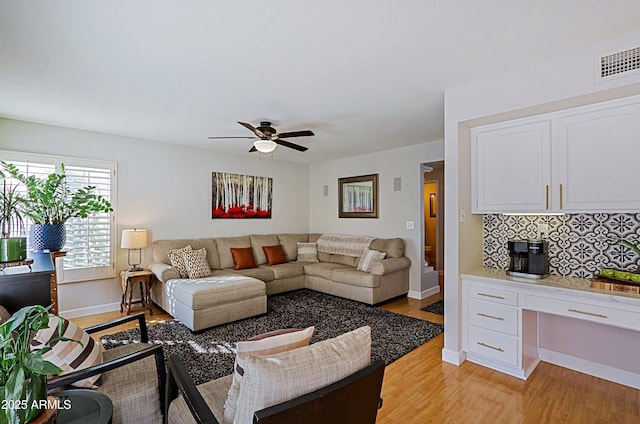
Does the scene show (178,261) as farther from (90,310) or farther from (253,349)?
(253,349)

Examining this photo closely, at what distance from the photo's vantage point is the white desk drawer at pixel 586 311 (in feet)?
6.93

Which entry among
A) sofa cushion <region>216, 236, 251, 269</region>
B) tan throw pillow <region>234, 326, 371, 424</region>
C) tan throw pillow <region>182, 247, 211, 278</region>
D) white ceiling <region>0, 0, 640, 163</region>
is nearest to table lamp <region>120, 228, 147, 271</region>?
tan throw pillow <region>182, 247, 211, 278</region>

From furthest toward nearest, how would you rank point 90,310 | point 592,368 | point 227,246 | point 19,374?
point 227,246
point 90,310
point 592,368
point 19,374

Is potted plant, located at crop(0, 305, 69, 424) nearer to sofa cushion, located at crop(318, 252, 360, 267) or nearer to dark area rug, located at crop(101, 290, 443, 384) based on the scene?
dark area rug, located at crop(101, 290, 443, 384)

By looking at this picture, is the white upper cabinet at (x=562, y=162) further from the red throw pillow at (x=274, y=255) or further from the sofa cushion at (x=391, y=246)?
the red throw pillow at (x=274, y=255)

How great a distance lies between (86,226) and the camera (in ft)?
13.6

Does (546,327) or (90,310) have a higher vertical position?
(546,327)

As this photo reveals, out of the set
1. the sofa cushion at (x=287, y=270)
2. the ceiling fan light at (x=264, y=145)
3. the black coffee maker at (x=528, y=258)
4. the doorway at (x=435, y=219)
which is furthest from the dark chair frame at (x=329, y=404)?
the doorway at (x=435, y=219)

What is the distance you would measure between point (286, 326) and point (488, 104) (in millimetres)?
3155

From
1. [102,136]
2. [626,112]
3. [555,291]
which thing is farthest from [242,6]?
[102,136]

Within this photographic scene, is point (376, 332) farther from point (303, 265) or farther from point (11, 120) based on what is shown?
point (11, 120)

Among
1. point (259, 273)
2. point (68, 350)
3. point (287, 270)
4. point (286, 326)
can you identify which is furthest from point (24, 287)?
point (287, 270)

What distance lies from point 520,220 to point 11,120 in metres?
5.87

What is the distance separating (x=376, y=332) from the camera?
11.7 ft
